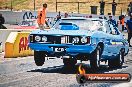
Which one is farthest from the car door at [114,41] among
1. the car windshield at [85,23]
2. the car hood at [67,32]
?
the car hood at [67,32]

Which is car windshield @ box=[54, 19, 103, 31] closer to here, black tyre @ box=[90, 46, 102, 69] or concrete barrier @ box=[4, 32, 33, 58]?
black tyre @ box=[90, 46, 102, 69]

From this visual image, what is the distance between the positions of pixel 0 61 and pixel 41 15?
7.80 m

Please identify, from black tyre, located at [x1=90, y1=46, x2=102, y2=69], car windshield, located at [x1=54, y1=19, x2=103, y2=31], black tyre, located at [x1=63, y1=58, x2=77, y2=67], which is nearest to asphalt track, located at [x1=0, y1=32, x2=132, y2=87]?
black tyre, located at [x1=63, y1=58, x2=77, y2=67]

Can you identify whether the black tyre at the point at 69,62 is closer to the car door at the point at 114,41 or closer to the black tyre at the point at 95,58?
the car door at the point at 114,41

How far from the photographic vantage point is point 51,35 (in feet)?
40.3

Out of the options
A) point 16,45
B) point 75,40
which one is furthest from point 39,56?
point 16,45

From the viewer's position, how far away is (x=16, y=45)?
18156 millimetres

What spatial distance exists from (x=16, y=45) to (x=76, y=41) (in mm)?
6459

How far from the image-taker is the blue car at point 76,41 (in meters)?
12.1

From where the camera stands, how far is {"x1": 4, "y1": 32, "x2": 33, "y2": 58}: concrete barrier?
17.8 metres

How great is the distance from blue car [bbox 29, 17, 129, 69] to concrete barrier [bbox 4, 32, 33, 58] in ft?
14.8

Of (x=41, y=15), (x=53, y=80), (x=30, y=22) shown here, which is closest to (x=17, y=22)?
(x=30, y=22)

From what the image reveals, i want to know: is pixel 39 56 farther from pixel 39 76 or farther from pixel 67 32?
pixel 39 76

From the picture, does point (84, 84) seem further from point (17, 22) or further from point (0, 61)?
point (17, 22)
